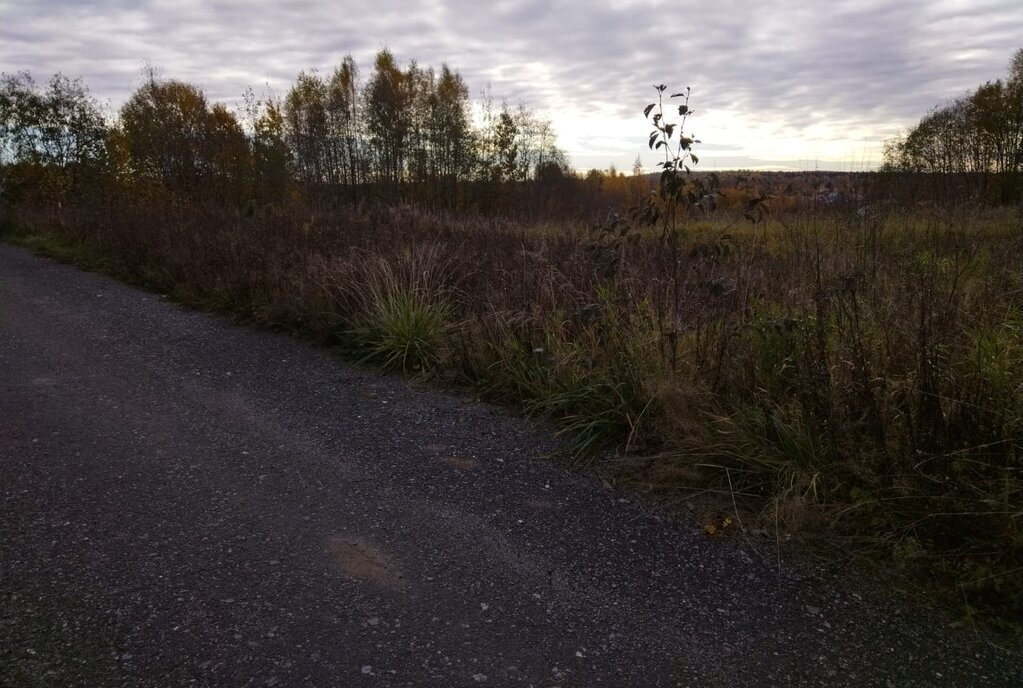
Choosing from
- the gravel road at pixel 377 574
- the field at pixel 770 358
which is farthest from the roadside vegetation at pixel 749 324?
the gravel road at pixel 377 574

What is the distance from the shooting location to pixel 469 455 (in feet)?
13.8

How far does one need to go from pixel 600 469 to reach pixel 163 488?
93.7 inches

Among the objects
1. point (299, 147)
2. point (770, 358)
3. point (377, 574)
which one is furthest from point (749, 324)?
point (299, 147)

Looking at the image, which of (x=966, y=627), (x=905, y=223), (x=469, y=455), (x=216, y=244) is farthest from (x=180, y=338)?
(x=905, y=223)

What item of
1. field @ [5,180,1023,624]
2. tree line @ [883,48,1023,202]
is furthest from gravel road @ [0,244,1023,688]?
tree line @ [883,48,1023,202]

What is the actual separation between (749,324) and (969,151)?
7981mm

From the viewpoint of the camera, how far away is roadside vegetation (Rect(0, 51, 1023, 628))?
316 centimetres

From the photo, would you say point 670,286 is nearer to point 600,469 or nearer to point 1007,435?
point 600,469

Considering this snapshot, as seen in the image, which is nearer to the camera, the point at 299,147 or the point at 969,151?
the point at 969,151

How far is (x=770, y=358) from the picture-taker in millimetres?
4305

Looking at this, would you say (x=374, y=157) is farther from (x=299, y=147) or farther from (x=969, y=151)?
(x=969, y=151)

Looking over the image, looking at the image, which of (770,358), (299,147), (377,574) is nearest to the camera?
(377,574)

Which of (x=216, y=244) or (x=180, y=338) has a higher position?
(x=216, y=244)

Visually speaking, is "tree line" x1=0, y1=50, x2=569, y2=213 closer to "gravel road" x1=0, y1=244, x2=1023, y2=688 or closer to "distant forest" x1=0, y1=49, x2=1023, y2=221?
"distant forest" x1=0, y1=49, x2=1023, y2=221
